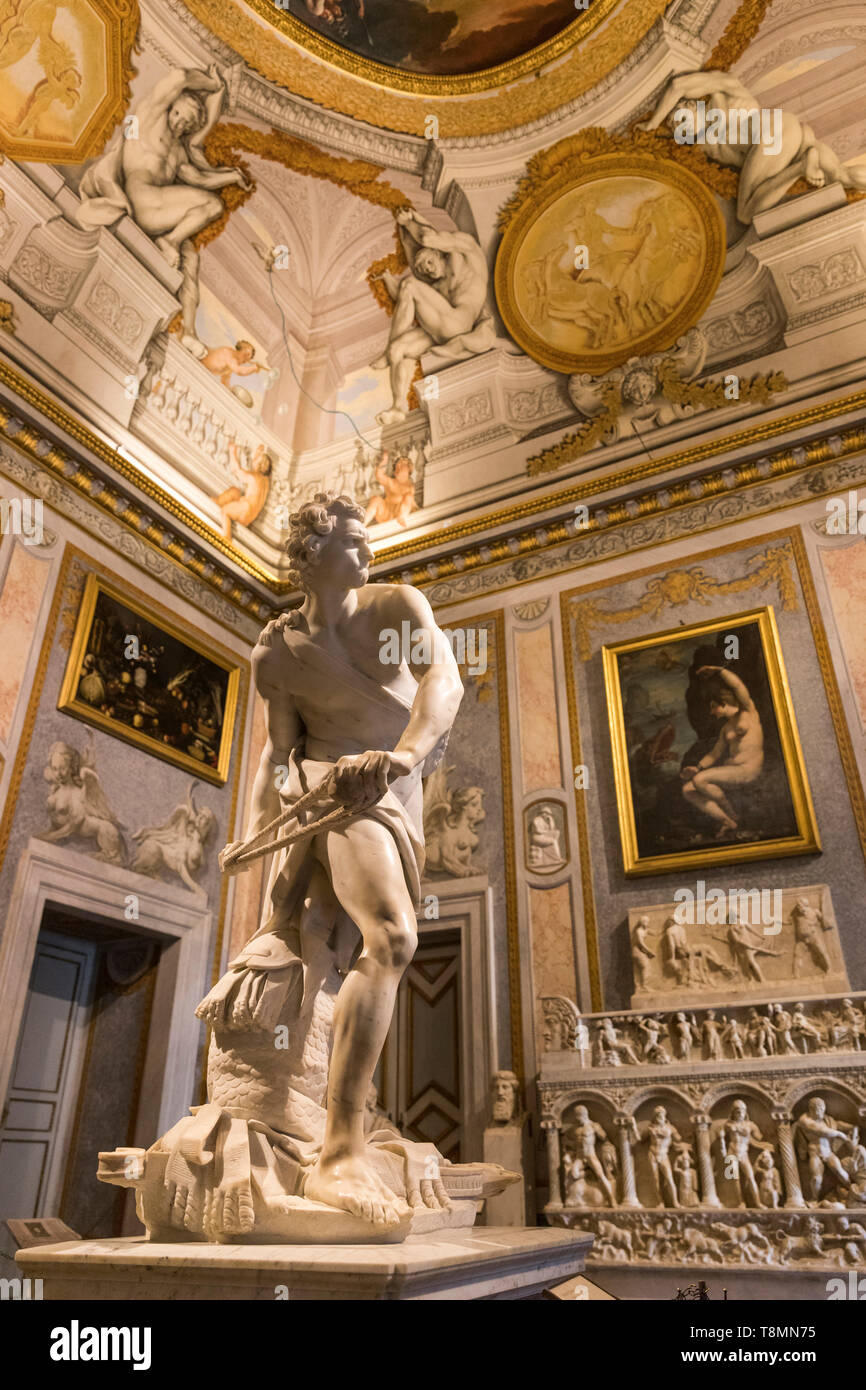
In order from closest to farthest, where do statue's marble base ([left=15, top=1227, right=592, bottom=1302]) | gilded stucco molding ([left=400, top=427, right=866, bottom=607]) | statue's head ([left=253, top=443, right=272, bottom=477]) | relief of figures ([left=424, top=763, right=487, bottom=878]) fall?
statue's marble base ([left=15, top=1227, right=592, bottom=1302])
gilded stucco molding ([left=400, top=427, right=866, bottom=607])
relief of figures ([left=424, top=763, right=487, bottom=878])
statue's head ([left=253, top=443, right=272, bottom=477])

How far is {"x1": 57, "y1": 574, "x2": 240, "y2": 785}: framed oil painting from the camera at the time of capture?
7.99 m

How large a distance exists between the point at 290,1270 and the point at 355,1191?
38 cm

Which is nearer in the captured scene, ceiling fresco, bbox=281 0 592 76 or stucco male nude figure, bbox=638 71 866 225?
stucco male nude figure, bbox=638 71 866 225

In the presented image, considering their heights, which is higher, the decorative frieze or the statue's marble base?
the decorative frieze

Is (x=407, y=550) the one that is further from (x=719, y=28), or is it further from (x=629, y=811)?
(x=719, y=28)

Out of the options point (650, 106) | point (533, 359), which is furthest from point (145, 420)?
point (650, 106)

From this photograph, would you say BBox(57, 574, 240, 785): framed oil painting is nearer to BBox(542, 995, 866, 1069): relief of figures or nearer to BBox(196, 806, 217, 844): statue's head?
BBox(196, 806, 217, 844): statue's head

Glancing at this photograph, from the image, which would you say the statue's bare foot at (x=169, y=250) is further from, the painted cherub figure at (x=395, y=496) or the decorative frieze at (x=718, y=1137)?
the decorative frieze at (x=718, y=1137)

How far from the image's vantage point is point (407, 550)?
10.1 meters

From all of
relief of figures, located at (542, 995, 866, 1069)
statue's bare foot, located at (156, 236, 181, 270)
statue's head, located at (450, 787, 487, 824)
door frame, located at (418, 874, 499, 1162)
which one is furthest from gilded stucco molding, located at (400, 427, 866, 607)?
relief of figures, located at (542, 995, 866, 1069)

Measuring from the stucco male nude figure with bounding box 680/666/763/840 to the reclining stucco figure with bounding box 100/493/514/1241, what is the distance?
4.35m

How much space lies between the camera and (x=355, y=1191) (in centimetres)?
249

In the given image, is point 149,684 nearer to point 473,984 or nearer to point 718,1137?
point 473,984

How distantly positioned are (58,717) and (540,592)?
15.6 feet
